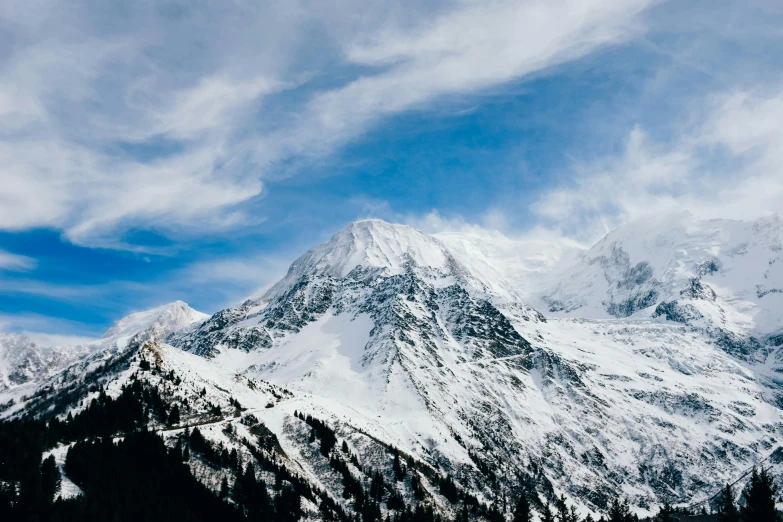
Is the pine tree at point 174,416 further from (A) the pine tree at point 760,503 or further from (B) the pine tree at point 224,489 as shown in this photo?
(A) the pine tree at point 760,503

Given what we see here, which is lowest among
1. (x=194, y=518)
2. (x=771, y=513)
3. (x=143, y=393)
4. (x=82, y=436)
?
(x=771, y=513)

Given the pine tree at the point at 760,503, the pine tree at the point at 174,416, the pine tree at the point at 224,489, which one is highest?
the pine tree at the point at 174,416

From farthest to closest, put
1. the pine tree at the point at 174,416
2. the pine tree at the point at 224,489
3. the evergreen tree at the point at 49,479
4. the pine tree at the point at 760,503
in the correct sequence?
the pine tree at the point at 174,416
the pine tree at the point at 224,489
the evergreen tree at the point at 49,479
the pine tree at the point at 760,503

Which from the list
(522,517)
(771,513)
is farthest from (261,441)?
(771,513)

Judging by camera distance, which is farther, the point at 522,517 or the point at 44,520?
the point at 44,520

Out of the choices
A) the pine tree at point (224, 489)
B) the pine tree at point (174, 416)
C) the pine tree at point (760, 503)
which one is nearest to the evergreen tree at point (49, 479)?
the pine tree at point (224, 489)

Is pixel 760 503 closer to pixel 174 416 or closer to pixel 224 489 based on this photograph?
pixel 224 489

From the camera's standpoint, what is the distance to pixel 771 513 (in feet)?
244

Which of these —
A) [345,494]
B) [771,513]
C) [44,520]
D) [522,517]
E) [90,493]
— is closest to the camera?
[771,513]

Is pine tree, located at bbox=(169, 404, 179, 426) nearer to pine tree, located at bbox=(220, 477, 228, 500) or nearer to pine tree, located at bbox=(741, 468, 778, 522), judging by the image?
pine tree, located at bbox=(220, 477, 228, 500)

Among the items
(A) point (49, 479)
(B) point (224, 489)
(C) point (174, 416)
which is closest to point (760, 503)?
(B) point (224, 489)

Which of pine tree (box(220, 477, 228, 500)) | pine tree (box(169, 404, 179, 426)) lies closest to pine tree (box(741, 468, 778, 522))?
pine tree (box(220, 477, 228, 500))

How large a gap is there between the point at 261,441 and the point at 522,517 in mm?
108799

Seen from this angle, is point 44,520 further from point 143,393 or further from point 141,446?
point 143,393
